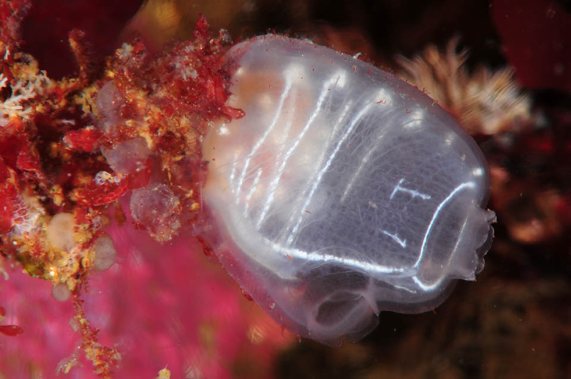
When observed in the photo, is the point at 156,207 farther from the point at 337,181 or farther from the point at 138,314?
the point at 337,181

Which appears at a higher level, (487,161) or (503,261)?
(487,161)

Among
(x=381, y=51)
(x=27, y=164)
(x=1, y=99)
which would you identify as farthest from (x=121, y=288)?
(x=381, y=51)

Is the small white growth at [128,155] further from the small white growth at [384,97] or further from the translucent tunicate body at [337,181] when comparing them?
the small white growth at [384,97]

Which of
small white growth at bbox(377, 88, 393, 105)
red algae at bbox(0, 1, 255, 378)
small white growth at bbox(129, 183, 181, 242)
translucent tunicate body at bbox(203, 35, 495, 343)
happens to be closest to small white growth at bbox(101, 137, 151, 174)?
red algae at bbox(0, 1, 255, 378)

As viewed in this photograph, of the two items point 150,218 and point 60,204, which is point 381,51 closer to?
point 150,218

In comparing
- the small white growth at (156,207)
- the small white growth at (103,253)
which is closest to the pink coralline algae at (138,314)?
the small white growth at (103,253)

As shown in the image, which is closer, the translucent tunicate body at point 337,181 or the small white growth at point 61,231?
the translucent tunicate body at point 337,181
